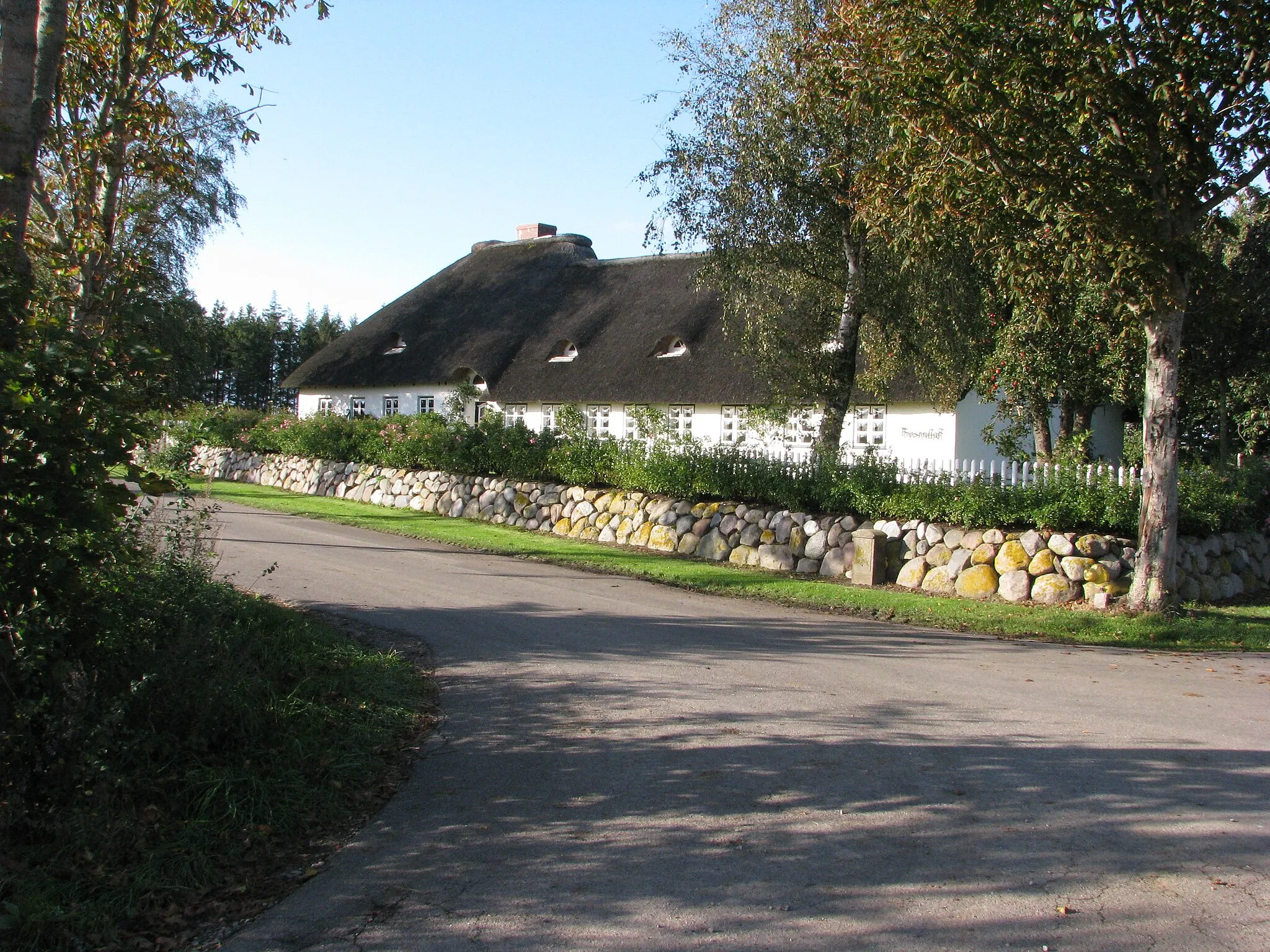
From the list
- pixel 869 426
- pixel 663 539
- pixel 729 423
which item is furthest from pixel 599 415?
pixel 663 539

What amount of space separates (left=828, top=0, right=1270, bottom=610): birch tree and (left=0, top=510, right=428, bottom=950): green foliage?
9236 millimetres

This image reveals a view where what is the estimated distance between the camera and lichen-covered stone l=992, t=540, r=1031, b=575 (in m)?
13.3

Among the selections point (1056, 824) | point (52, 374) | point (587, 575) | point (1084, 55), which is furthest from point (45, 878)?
point (1084, 55)

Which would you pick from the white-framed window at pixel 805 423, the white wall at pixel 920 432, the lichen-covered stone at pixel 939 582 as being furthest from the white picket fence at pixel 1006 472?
the white wall at pixel 920 432

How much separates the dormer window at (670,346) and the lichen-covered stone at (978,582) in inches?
693

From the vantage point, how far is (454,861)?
4.79 meters

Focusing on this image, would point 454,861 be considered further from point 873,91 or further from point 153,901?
point 873,91

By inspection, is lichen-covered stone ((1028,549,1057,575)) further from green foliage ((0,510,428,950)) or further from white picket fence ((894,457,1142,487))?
green foliage ((0,510,428,950))

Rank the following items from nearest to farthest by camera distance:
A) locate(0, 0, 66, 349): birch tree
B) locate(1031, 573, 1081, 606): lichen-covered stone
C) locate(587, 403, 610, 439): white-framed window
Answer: locate(0, 0, 66, 349): birch tree
locate(1031, 573, 1081, 606): lichen-covered stone
locate(587, 403, 610, 439): white-framed window

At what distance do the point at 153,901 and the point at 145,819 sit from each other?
627 mm

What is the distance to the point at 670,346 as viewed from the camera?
1216 inches

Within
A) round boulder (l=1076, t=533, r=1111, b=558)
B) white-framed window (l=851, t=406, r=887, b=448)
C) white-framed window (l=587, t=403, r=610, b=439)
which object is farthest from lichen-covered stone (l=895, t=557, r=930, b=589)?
white-framed window (l=587, t=403, r=610, b=439)

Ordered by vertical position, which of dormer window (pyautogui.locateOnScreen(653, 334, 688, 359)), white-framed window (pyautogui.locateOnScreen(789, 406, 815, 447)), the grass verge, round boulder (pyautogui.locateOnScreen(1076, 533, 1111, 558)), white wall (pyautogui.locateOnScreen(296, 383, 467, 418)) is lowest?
the grass verge

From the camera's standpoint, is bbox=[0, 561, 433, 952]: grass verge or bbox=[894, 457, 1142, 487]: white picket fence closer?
bbox=[0, 561, 433, 952]: grass verge
